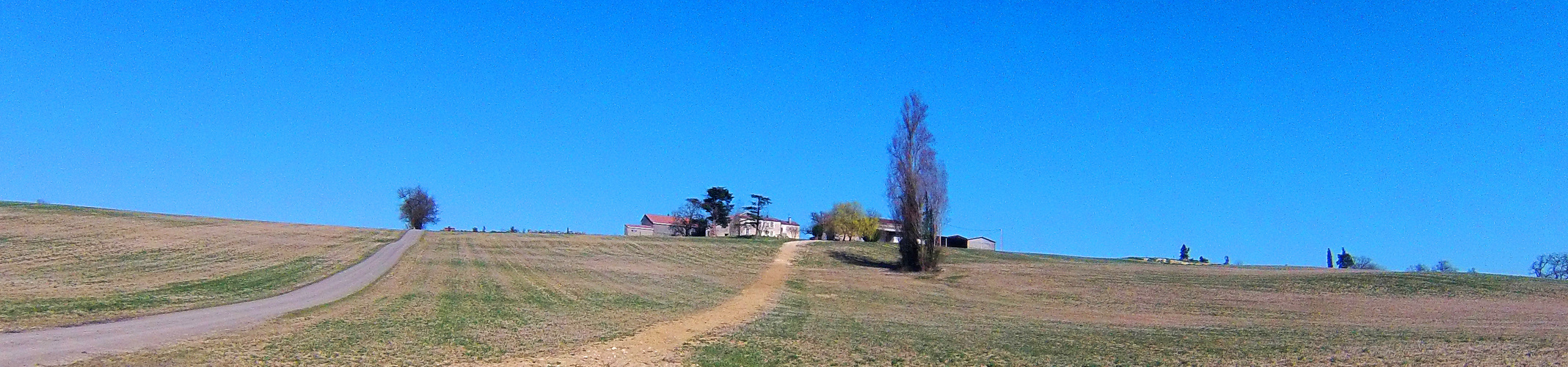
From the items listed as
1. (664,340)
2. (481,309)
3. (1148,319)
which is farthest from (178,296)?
(1148,319)

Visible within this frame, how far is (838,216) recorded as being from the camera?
96.0 m

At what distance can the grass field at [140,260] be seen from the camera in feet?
68.7

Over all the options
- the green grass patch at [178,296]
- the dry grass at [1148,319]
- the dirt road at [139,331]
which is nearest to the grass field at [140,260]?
the green grass patch at [178,296]

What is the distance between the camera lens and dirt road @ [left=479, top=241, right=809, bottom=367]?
17109 millimetres

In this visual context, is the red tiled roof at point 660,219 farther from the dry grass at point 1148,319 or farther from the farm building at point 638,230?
the dry grass at point 1148,319

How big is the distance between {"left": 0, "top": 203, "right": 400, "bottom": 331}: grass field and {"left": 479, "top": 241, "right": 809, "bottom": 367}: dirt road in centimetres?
1018

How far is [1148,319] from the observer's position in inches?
1121

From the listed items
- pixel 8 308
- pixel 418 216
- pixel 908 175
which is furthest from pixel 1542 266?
pixel 418 216

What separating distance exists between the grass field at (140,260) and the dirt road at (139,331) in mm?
785

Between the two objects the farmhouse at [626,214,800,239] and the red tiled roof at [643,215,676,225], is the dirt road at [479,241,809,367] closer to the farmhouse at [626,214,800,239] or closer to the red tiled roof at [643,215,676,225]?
the farmhouse at [626,214,800,239]

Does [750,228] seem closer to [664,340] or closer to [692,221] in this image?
[692,221]

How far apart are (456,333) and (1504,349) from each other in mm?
22032

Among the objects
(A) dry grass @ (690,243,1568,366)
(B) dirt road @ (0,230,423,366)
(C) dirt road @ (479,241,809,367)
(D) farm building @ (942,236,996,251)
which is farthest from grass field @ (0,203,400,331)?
(D) farm building @ (942,236,996,251)

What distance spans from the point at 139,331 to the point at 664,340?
10307 millimetres
